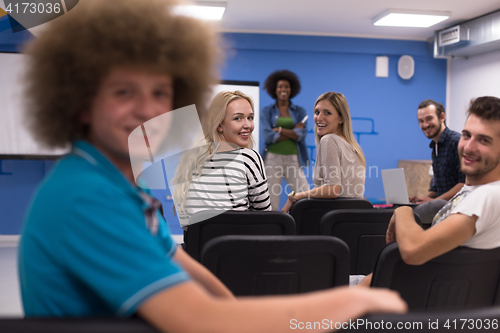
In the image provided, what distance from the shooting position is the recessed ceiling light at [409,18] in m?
4.60

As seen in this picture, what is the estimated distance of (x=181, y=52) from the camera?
607 millimetres

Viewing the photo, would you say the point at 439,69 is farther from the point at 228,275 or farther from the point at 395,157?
the point at 228,275

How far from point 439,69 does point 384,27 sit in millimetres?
1403

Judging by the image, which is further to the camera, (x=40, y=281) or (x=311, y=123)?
(x=311, y=123)

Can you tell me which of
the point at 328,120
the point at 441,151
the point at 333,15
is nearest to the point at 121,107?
the point at 328,120

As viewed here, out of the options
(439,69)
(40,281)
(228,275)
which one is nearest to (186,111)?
(40,281)

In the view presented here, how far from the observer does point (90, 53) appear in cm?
55

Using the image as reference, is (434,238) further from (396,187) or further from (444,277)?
(396,187)

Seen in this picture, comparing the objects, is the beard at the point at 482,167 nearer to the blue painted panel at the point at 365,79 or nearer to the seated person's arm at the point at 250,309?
the seated person's arm at the point at 250,309

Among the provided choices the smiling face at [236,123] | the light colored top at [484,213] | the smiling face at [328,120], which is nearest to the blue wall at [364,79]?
the smiling face at [328,120]

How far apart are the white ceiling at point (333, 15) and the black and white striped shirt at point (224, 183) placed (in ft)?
9.85

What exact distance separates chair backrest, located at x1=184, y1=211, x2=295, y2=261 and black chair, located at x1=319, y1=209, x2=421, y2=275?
0.18 meters

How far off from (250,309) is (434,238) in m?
0.78

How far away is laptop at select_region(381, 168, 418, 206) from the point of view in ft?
8.17
